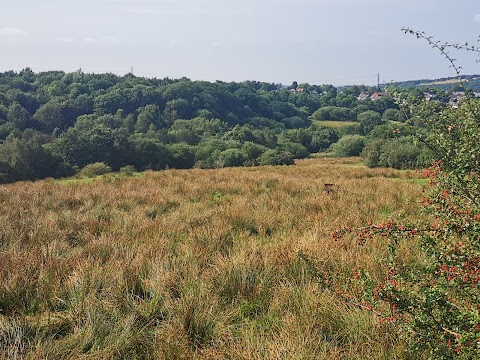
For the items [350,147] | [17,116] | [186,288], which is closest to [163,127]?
[17,116]

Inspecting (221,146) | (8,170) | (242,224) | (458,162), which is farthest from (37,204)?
(221,146)

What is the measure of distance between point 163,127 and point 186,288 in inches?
3934

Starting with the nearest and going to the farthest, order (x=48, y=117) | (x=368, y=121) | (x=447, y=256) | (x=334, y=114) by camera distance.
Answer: (x=447, y=256) → (x=48, y=117) → (x=368, y=121) → (x=334, y=114)

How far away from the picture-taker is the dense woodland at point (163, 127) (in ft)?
142

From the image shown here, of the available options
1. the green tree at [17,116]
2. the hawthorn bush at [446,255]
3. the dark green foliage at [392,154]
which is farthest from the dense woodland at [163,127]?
the hawthorn bush at [446,255]

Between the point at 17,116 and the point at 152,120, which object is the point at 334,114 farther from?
the point at 17,116

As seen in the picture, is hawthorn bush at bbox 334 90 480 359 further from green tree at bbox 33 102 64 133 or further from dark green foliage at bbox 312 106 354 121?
dark green foliage at bbox 312 106 354 121

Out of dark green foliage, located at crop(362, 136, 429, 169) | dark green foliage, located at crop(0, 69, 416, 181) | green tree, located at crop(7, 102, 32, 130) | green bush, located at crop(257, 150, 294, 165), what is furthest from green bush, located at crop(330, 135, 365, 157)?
green tree, located at crop(7, 102, 32, 130)

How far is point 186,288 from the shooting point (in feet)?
11.6

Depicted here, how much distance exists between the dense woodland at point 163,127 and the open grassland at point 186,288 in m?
1.75

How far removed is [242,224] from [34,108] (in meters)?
105

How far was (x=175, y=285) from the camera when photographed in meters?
3.70

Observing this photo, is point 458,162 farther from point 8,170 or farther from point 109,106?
point 109,106

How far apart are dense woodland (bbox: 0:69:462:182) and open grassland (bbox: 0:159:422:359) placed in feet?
5.73
